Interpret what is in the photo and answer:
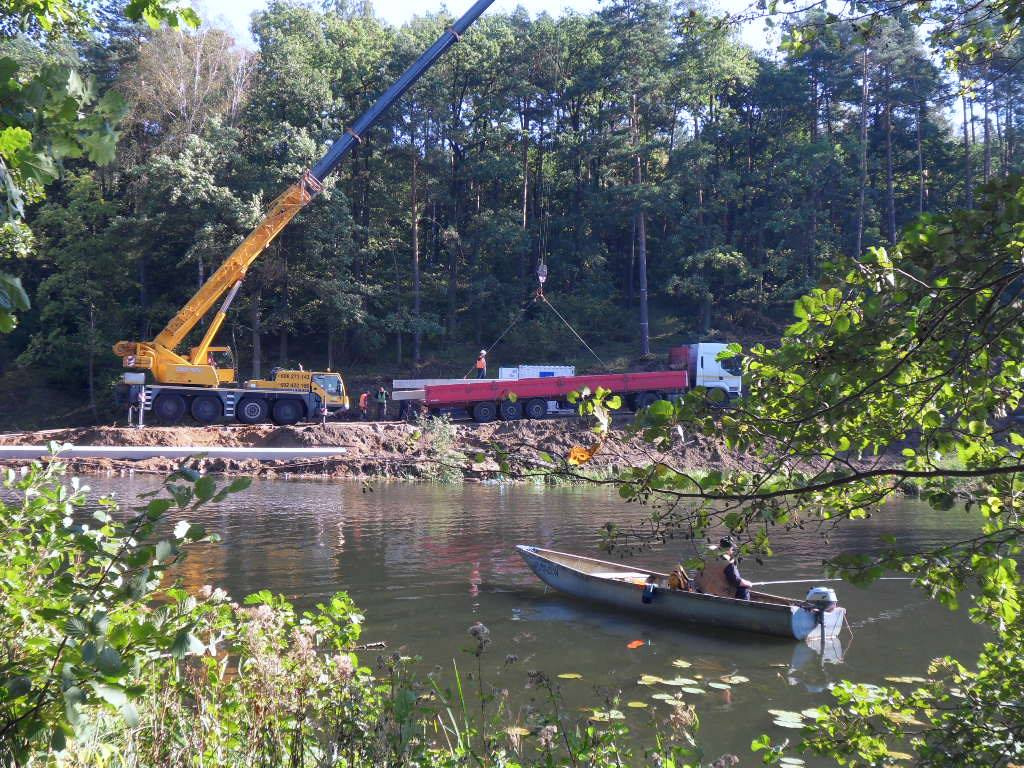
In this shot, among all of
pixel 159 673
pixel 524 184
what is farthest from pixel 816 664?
pixel 524 184

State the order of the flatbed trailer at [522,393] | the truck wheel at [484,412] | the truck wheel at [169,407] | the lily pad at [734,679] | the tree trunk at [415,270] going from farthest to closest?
the tree trunk at [415,270] → the truck wheel at [484,412] → the flatbed trailer at [522,393] → the truck wheel at [169,407] → the lily pad at [734,679]

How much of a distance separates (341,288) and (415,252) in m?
5.45

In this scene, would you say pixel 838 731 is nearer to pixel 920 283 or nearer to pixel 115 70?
pixel 920 283

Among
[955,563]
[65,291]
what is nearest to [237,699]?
[955,563]

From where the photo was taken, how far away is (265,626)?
450cm

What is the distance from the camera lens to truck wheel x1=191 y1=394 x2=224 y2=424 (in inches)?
1270

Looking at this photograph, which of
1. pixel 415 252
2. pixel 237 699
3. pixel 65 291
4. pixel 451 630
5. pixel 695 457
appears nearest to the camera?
pixel 237 699

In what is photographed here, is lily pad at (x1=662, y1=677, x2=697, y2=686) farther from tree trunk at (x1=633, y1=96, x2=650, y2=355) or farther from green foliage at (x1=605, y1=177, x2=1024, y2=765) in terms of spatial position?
tree trunk at (x1=633, y1=96, x2=650, y2=355)

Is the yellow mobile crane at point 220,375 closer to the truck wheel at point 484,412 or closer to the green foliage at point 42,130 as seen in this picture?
the truck wheel at point 484,412

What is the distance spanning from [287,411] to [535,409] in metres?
9.48

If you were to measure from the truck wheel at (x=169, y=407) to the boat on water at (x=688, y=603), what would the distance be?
73.9 ft

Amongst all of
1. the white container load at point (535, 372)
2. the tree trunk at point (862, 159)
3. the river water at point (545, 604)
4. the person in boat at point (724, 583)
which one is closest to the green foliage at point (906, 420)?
the river water at point (545, 604)

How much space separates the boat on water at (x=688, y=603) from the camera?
10.5 meters

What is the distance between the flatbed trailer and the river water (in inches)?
436
